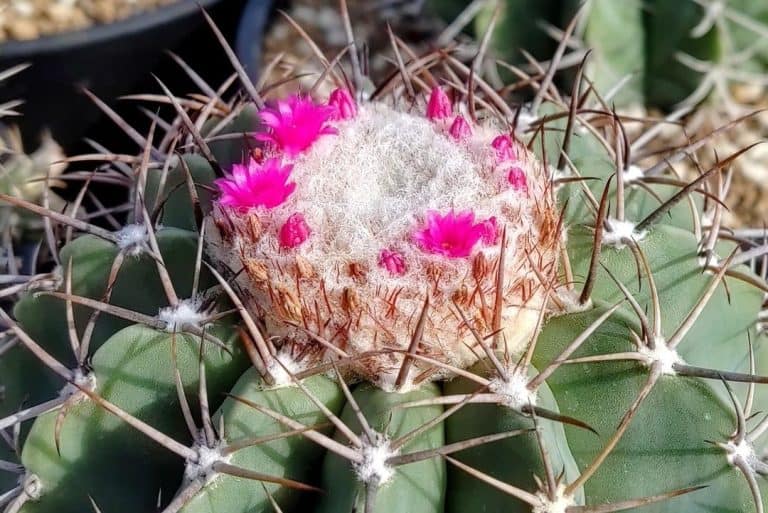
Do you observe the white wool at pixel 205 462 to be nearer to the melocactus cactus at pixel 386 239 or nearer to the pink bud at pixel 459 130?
the melocactus cactus at pixel 386 239

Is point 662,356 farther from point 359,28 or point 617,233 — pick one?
point 359,28

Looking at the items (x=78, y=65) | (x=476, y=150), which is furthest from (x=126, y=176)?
(x=78, y=65)

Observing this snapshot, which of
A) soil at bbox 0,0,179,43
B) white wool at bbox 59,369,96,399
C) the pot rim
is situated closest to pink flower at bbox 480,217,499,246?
white wool at bbox 59,369,96,399

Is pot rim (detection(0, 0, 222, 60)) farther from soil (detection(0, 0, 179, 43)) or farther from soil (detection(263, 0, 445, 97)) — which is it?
soil (detection(263, 0, 445, 97))

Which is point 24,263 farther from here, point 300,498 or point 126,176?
point 300,498

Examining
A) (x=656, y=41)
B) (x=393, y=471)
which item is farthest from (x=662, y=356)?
(x=656, y=41)
